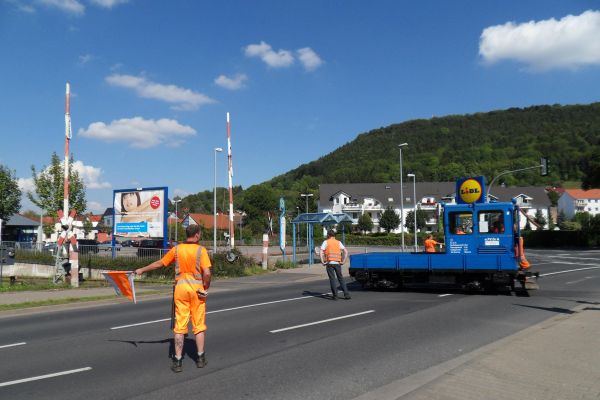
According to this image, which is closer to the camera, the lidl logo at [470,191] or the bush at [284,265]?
the lidl logo at [470,191]

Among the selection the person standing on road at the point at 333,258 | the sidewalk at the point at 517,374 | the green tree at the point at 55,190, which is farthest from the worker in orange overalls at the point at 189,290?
the green tree at the point at 55,190

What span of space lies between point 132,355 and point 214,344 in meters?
1.21

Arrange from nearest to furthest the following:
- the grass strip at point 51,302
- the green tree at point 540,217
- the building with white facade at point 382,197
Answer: the grass strip at point 51,302
the green tree at point 540,217
the building with white facade at point 382,197

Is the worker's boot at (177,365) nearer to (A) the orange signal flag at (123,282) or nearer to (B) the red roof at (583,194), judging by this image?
(A) the orange signal flag at (123,282)

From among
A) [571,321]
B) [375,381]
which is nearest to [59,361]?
[375,381]

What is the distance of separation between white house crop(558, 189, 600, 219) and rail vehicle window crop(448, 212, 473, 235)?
139501 millimetres

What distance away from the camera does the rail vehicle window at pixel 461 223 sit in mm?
14762

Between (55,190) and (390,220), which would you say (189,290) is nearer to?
(55,190)

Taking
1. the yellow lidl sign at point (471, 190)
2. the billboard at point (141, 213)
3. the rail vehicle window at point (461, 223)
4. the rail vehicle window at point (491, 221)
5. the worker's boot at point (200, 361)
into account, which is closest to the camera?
the worker's boot at point (200, 361)

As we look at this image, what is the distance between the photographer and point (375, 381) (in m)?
5.84

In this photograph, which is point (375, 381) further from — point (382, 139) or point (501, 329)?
point (382, 139)

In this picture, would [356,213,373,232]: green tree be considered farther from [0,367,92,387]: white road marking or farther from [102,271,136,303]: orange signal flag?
[0,367,92,387]: white road marking

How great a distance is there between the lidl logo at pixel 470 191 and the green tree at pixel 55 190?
32106mm

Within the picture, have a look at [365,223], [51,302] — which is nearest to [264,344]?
[51,302]
